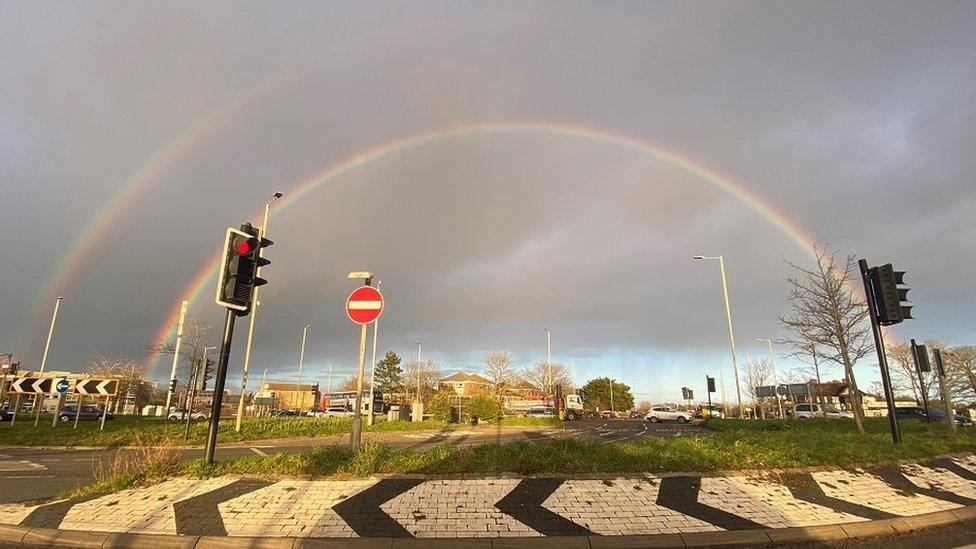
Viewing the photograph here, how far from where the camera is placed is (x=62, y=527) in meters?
5.99

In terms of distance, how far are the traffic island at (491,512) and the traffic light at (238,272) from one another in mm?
2749

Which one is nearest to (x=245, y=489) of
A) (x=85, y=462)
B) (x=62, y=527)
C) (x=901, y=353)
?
(x=62, y=527)

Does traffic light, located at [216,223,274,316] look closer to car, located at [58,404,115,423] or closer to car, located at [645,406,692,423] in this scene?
car, located at [58,404,115,423]

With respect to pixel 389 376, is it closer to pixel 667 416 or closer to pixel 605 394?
pixel 605 394

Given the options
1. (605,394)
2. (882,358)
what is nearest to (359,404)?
(882,358)

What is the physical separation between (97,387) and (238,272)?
18873 millimetres

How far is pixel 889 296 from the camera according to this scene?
43.3ft

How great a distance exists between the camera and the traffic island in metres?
5.69

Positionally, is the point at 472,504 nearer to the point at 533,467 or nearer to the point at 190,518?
the point at 533,467

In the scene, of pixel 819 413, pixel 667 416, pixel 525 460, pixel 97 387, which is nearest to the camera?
pixel 525 460

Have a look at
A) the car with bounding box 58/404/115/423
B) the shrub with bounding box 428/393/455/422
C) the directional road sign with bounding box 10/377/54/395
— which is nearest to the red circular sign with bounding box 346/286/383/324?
the directional road sign with bounding box 10/377/54/395

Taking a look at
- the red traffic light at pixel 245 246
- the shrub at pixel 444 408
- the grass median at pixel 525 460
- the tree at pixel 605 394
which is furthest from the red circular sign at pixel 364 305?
the tree at pixel 605 394

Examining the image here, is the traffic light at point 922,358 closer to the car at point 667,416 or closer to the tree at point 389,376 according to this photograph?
the car at point 667,416

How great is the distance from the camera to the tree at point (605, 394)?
3190 inches
